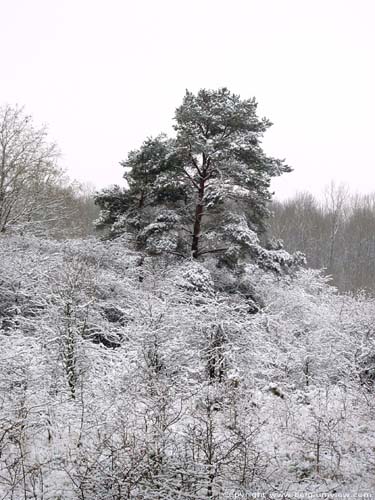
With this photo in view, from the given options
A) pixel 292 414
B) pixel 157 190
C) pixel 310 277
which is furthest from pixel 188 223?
pixel 310 277

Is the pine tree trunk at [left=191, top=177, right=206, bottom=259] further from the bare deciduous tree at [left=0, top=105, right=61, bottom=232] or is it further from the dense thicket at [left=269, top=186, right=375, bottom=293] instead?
the dense thicket at [left=269, top=186, right=375, bottom=293]

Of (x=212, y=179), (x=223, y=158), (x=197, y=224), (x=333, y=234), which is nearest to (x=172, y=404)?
(x=197, y=224)

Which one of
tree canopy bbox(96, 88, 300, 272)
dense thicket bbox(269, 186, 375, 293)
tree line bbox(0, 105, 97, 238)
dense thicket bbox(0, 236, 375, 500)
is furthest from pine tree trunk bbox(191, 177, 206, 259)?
dense thicket bbox(269, 186, 375, 293)

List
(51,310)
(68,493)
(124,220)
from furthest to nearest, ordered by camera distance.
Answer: (124,220) < (51,310) < (68,493)

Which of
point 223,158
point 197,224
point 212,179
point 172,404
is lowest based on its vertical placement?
point 172,404

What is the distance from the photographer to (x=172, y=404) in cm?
529

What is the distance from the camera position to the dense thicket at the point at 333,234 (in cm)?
4584

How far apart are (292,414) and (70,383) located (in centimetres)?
405

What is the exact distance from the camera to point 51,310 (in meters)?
7.33

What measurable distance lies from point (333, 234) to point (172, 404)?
48.0 meters

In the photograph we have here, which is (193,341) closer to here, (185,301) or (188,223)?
(185,301)

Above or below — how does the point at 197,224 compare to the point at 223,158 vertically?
below

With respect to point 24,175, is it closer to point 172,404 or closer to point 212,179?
point 212,179

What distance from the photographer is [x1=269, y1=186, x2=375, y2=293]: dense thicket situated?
150ft
